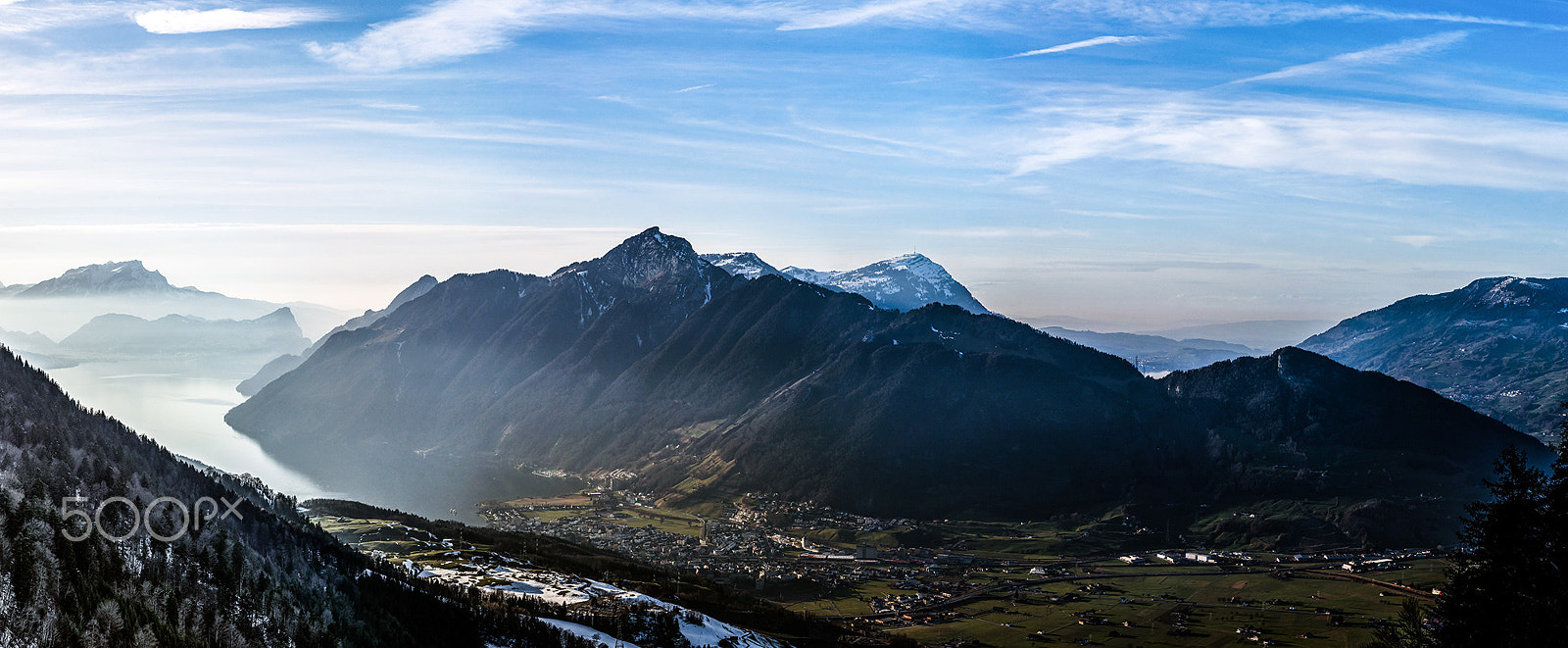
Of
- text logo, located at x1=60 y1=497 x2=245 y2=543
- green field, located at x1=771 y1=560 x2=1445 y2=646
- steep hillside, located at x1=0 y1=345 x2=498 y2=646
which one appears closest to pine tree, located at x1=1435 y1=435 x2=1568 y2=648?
steep hillside, located at x1=0 y1=345 x2=498 y2=646

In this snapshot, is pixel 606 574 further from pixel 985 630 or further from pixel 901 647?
pixel 985 630

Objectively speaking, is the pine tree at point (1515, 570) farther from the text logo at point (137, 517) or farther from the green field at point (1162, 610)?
the green field at point (1162, 610)

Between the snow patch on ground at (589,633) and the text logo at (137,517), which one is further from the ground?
the text logo at (137,517)

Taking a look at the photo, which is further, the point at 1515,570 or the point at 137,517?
the point at 137,517

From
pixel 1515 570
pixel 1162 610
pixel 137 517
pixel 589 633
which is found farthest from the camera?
pixel 1162 610

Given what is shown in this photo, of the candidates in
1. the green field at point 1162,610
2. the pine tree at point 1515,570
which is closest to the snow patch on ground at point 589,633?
the green field at point 1162,610

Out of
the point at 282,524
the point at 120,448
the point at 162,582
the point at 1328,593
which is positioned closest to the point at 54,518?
the point at 162,582

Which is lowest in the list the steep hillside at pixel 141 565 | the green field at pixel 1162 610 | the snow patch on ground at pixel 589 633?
the green field at pixel 1162 610

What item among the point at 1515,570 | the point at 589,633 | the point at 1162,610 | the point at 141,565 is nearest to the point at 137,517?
the point at 141,565

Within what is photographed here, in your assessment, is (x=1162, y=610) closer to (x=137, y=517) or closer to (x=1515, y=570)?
(x=1515, y=570)

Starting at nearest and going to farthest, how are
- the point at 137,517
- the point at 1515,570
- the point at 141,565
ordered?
the point at 1515,570 < the point at 141,565 < the point at 137,517

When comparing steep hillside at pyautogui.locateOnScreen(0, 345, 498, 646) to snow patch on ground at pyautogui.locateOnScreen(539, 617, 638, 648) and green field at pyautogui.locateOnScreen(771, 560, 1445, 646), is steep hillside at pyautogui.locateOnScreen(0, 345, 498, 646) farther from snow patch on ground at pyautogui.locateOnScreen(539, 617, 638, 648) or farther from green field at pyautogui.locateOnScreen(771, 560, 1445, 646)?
green field at pyautogui.locateOnScreen(771, 560, 1445, 646)

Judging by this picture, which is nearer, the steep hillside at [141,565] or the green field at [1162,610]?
the steep hillside at [141,565]
